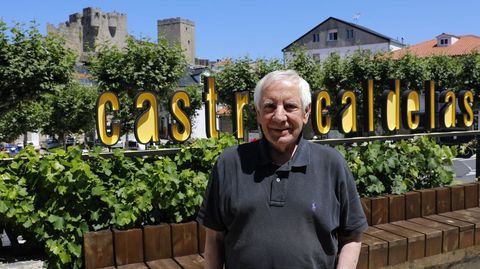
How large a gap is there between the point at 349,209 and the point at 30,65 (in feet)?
54.7

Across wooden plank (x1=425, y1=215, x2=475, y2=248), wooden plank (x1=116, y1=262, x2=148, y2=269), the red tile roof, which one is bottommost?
wooden plank (x1=425, y1=215, x2=475, y2=248)

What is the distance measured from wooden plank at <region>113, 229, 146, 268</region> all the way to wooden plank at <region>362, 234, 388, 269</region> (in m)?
1.58

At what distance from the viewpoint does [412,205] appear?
4.09m

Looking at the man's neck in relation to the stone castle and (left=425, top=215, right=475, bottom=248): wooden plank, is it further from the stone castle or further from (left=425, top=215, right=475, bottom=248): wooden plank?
the stone castle

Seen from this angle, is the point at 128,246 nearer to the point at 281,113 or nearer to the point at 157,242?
the point at 157,242

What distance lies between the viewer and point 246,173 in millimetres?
1833

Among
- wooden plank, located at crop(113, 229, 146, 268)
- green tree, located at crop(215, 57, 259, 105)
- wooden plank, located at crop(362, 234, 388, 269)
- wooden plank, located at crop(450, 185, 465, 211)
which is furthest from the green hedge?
green tree, located at crop(215, 57, 259, 105)

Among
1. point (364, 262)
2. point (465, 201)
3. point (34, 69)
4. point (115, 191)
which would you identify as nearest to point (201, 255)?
point (115, 191)

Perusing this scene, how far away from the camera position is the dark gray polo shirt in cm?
175

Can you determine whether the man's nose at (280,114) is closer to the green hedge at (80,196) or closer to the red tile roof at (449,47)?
the green hedge at (80,196)

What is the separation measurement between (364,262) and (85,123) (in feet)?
117

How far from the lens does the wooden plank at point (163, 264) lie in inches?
114

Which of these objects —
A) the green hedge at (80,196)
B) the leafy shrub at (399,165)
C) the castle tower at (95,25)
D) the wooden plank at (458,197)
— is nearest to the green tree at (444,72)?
the leafy shrub at (399,165)

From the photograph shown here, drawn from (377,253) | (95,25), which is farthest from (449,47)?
(95,25)
